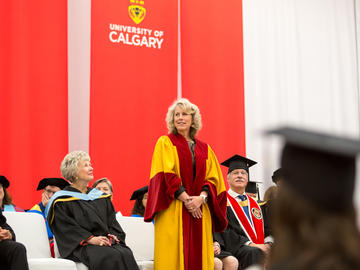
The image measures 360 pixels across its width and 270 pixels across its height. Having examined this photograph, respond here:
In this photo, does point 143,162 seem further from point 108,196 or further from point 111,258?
point 111,258

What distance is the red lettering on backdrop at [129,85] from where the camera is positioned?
7.21 m

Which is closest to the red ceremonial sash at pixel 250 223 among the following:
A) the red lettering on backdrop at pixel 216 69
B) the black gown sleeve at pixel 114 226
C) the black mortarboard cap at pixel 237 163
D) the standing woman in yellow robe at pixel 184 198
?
the black mortarboard cap at pixel 237 163

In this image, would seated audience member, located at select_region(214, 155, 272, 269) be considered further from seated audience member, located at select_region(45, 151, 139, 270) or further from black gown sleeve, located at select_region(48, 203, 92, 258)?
black gown sleeve, located at select_region(48, 203, 92, 258)

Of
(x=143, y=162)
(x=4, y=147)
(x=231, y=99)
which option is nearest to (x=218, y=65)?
(x=231, y=99)

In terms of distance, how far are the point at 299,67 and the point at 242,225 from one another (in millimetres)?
4197

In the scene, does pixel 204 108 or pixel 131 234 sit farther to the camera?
pixel 204 108

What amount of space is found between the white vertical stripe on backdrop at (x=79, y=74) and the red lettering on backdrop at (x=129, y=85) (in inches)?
17.2

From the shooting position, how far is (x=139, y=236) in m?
5.79

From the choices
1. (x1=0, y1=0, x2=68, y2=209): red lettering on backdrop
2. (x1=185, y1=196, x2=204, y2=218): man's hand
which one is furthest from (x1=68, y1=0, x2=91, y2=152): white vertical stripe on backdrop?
(x1=185, y1=196, x2=204, y2=218): man's hand

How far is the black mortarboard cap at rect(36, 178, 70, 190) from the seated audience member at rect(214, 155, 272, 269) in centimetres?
171

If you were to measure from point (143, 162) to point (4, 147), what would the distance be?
1.81 meters

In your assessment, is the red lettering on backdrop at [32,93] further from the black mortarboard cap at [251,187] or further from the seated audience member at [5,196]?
the black mortarboard cap at [251,187]

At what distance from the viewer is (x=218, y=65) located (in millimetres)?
8453

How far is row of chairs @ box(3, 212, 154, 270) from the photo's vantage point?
4674mm
